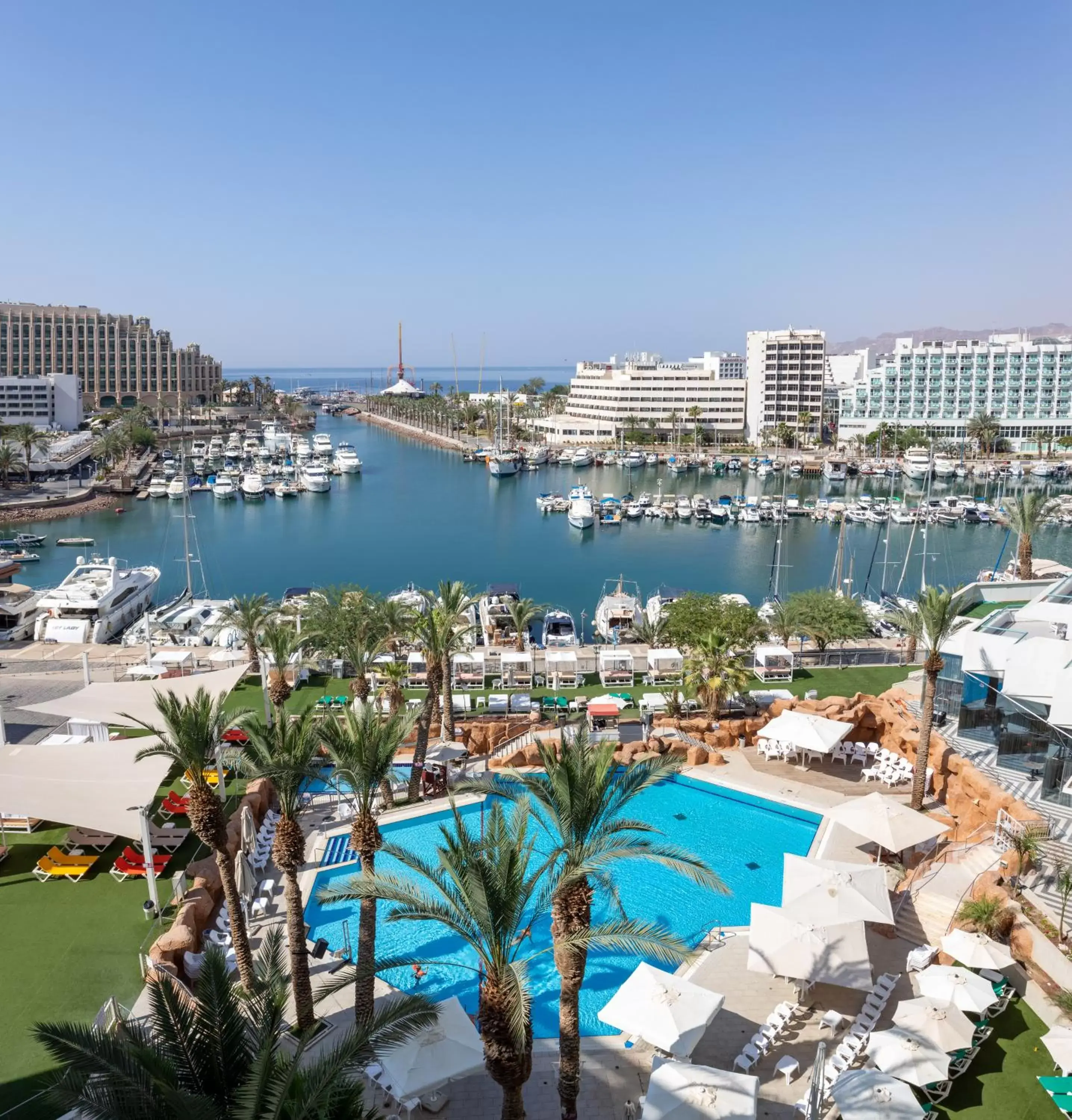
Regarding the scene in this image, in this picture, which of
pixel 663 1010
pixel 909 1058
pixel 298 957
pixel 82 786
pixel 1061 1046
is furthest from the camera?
pixel 82 786

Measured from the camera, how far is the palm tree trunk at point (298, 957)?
12508 millimetres

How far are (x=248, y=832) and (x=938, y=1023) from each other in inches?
468

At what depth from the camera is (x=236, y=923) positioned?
43.1ft

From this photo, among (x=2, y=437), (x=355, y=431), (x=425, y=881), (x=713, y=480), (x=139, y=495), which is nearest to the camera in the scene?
(x=425, y=881)

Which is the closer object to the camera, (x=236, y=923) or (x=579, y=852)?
(x=579, y=852)

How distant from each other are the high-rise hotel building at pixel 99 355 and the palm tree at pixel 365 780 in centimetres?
13666

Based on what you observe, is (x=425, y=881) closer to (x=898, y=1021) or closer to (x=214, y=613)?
(x=898, y=1021)

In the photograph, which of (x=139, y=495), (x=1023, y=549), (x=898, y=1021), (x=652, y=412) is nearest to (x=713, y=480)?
(x=652, y=412)

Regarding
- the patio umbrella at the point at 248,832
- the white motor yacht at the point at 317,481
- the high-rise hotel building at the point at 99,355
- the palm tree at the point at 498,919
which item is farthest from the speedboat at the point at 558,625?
the high-rise hotel building at the point at 99,355

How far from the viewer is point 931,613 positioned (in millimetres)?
18922

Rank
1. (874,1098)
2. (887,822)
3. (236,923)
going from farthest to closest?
(887,822) → (236,923) → (874,1098)

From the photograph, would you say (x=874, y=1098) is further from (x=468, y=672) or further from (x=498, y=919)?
(x=468, y=672)

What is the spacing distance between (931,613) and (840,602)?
11900 mm

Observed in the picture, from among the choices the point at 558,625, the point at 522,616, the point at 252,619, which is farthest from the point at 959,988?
the point at 558,625
